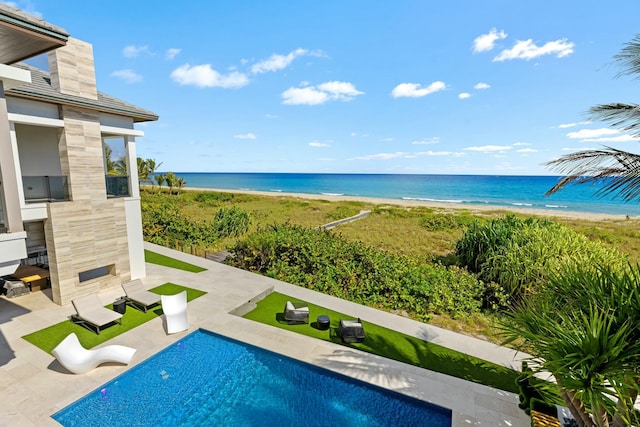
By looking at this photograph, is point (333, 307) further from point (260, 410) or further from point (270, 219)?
point (270, 219)

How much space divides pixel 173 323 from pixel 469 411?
825 cm

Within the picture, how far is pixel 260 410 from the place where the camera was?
6816 mm

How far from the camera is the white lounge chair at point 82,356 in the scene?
7.28 meters

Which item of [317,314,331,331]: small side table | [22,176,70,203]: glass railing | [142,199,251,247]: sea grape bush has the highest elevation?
[22,176,70,203]: glass railing

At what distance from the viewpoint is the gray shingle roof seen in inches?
372

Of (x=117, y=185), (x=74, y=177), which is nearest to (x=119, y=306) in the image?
(x=74, y=177)

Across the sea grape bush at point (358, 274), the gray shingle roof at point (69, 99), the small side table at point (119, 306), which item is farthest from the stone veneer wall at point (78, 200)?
the sea grape bush at point (358, 274)

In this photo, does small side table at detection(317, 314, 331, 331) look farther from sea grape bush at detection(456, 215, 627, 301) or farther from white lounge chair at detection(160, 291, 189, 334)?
sea grape bush at detection(456, 215, 627, 301)

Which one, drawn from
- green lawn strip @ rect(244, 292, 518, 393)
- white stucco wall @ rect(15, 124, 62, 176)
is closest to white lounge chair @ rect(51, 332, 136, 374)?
green lawn strip @ rect(244, 292, 518, 393)

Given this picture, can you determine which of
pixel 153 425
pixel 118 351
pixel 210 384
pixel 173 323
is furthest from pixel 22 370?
pixel 210 384

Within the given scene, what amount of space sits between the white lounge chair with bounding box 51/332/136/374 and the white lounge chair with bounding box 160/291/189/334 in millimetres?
1680

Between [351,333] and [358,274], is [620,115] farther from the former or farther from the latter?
[358,274]

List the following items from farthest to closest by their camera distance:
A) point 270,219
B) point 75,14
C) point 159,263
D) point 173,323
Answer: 1. point 270,219
2. point 159,263
3. point 75,14
4. point 173,323

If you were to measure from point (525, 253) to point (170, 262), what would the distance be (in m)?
17.7
